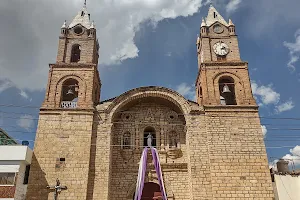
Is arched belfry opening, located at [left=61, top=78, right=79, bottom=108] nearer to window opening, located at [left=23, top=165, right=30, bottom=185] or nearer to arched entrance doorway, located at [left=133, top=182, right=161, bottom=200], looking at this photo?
window opening, located at [left=23, top=165, right=30, bottom=185]

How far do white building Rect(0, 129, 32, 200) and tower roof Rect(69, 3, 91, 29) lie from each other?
27.2 ft

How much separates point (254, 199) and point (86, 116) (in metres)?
8.64

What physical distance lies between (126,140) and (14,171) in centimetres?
559

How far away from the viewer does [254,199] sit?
45.3 feet

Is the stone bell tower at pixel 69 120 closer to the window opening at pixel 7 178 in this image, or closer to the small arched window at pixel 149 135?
the window opening at pixel 7 178

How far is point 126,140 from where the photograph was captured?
55.2 ft

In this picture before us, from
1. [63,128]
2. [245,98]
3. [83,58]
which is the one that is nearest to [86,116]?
[63,128]

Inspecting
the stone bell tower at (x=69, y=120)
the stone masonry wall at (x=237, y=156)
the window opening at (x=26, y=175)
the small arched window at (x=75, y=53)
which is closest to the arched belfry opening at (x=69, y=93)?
the stone bell tower at (x=69, y=120)

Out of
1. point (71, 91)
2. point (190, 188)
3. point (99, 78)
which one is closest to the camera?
point (190, 188)

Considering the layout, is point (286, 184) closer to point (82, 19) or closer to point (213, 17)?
point (213, 17)

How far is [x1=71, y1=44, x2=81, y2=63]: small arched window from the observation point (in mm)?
18594

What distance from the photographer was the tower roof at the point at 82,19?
19219 millimetres

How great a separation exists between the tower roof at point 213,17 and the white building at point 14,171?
12.6 metres

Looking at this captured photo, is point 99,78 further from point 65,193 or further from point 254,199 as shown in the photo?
point 254,199
